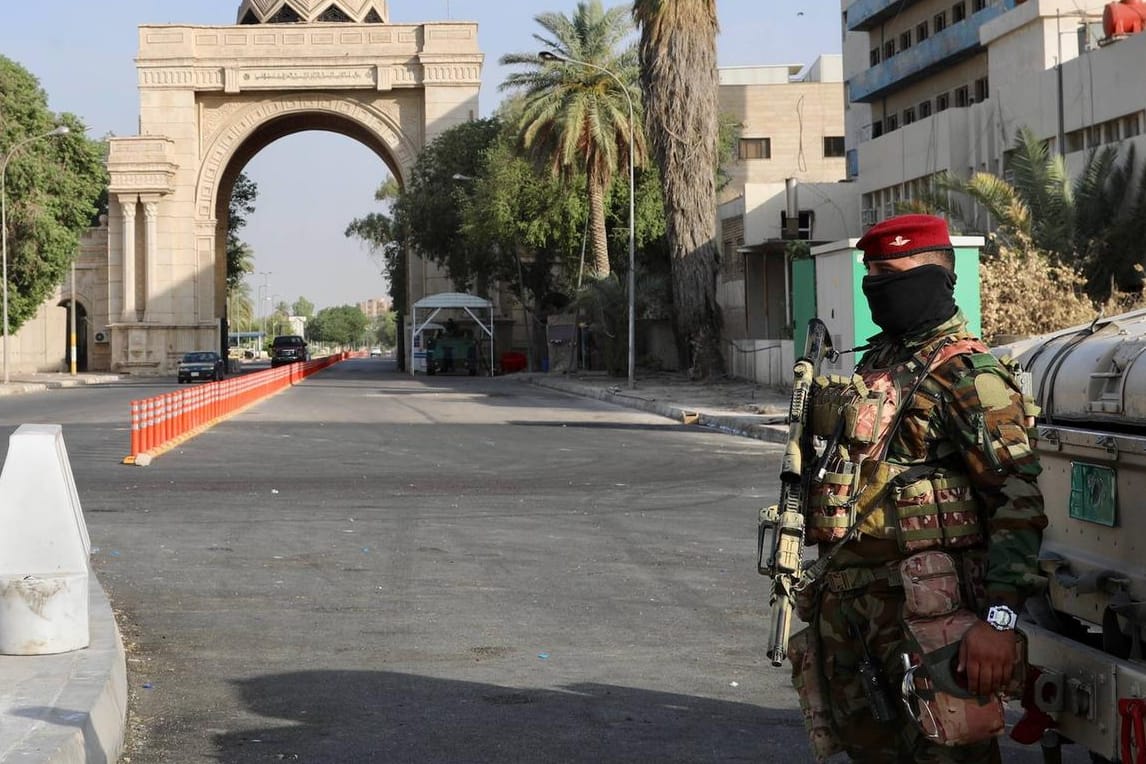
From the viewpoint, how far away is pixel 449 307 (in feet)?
211

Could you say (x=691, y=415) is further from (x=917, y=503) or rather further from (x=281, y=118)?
(x=281, y=118)

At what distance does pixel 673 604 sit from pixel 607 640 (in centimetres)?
112

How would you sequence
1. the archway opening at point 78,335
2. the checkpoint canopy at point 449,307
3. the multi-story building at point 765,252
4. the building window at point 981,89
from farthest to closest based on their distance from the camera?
the archway opening at point 78,335, the checkpoint canopy at point 449,307, the building window at point 981,89, the multi-story building at point 765,252

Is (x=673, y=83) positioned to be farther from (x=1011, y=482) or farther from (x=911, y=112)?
(x=1011, y=482)

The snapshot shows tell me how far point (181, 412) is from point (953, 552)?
2146 centimetres

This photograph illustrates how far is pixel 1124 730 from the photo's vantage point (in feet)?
12.5

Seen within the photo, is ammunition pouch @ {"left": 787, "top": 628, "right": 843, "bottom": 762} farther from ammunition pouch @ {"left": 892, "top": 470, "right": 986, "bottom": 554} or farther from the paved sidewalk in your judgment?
the paved sidewalk

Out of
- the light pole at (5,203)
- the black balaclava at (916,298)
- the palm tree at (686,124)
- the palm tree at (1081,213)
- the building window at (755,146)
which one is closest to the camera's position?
the black balaclava at (916,298)

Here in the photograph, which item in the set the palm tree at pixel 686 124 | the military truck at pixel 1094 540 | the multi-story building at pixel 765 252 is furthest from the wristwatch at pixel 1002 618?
the palm tree at pixel 686 124

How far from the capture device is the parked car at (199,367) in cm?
6009

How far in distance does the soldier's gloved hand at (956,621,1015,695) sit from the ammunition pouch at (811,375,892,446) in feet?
1.78

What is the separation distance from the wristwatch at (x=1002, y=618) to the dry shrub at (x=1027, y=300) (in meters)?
21.0

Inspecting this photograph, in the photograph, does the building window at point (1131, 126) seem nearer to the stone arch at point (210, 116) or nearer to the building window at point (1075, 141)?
the building window at point (1075, 141)

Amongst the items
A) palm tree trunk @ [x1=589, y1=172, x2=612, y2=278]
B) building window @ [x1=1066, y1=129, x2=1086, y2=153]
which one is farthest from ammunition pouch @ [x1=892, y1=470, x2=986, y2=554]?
palm tree trunk @ [x1=589, y1=172, x2=612, y2=278]
